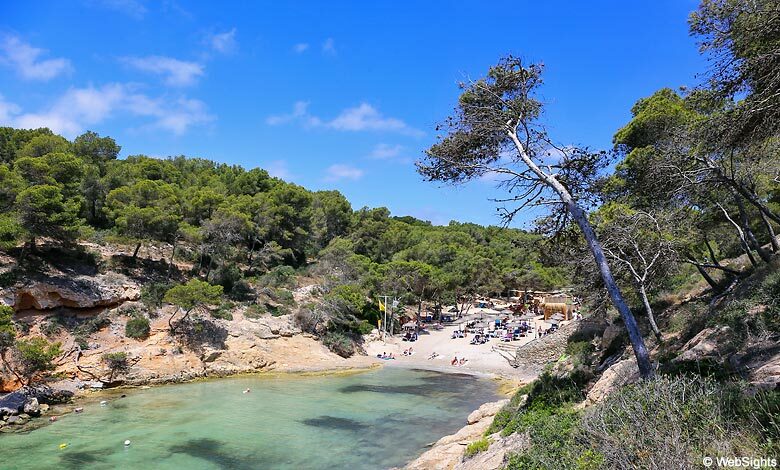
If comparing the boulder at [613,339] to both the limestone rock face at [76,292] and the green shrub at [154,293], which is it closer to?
the green shrub at [154,293]

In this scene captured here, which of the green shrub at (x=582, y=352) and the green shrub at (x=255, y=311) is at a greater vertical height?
the green shrub at (x=255, y=311)

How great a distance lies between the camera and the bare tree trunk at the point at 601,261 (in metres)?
7.88

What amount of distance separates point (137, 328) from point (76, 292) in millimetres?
4079

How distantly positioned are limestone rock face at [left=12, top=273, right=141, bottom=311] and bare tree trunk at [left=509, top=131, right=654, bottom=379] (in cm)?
2810

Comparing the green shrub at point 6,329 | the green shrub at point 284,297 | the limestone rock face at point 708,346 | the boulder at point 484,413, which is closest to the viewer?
the limestone rock face at point 708,346

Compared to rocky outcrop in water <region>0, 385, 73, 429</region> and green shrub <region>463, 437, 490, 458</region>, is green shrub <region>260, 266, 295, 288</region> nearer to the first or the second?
rocky outcrop in water <region>0, 385, 73, 429</region>

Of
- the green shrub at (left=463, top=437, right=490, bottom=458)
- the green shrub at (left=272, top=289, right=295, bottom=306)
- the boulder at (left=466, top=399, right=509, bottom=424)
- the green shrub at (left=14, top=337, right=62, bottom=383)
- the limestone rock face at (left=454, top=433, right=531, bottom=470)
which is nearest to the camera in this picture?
the limestone rock face at (left=454, top=433, right=531, bottom=470)

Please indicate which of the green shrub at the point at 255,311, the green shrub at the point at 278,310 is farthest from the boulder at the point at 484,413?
the green shrub at the point at 278,310

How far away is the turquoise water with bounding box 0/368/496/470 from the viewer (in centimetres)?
1452

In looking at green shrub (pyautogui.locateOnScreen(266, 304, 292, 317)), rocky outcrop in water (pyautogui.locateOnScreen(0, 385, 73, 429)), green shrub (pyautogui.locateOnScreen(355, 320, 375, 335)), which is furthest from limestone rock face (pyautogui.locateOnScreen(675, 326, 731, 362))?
green shrub (pyautogui.locateOnScreen(355, 320, 375, 335))

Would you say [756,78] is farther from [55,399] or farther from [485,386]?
[55,399]

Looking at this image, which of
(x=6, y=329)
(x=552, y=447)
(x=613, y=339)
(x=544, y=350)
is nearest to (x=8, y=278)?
(x=6, y=329)

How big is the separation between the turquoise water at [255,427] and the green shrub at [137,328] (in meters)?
4.48

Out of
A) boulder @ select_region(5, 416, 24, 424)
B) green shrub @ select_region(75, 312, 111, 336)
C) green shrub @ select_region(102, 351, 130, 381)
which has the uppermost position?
green shrub @ select_region(75, 312, 111, 336)
